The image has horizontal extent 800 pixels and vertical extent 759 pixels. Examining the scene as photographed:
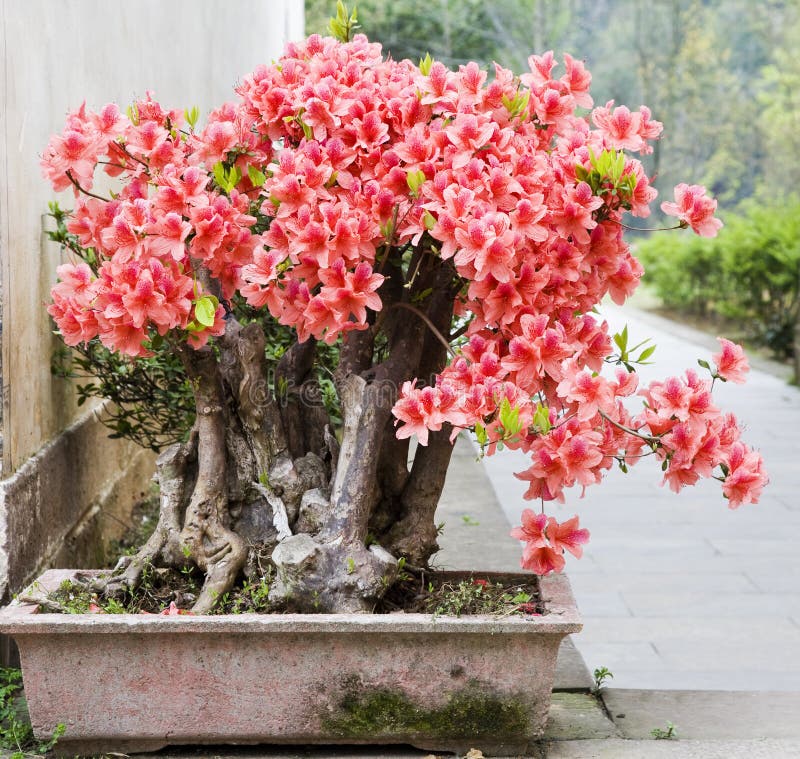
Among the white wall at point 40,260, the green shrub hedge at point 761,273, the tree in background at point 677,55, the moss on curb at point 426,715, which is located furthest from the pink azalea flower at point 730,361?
the tree in background at point 677,55

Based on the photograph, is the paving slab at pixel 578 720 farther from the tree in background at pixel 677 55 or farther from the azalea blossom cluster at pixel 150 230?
the tree in background at pixel 677 55

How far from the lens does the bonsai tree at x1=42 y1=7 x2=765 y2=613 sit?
90.5 inches

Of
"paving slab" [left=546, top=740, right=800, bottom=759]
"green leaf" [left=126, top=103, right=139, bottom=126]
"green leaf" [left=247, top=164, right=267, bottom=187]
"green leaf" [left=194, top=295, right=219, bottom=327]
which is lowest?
"paving slab" [left=546, top=740, right=800, bottom=759]

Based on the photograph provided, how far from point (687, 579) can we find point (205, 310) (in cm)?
285

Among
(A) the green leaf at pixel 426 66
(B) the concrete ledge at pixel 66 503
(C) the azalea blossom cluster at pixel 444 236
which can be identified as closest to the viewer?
(C) the azalea blossom cluster at pixel 444 236

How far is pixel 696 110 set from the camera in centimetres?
3644

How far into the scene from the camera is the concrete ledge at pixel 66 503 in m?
2.75

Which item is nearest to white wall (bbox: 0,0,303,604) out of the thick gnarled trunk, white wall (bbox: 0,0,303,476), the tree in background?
white wall (bbox: 0,0,303,476)

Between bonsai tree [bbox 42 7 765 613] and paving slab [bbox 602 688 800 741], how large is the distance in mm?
635

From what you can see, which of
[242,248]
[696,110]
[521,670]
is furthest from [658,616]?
[696,110]

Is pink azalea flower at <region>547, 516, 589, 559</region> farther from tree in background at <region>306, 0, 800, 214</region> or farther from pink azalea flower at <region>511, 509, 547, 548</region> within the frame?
tree in background at <region>306, 0, 800, 214</region>

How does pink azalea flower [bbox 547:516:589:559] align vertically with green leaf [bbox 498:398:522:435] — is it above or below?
below

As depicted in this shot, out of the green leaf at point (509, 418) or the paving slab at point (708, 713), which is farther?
the paving slab at point (708, 713)

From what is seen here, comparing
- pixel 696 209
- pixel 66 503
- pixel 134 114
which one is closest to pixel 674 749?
pixel 696 209
